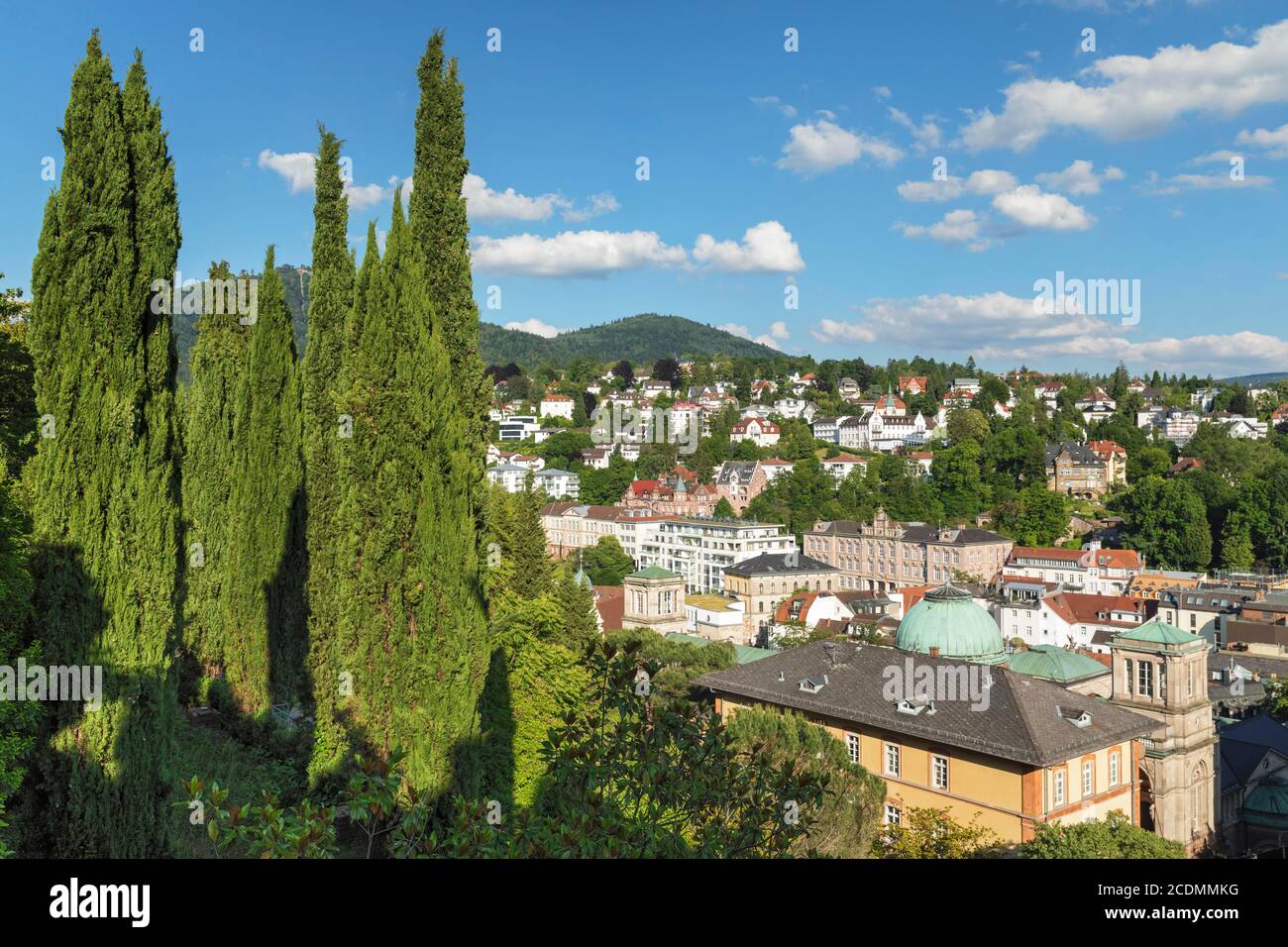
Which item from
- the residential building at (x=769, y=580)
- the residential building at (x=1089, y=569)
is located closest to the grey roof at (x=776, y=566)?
the residential building at (x=769, y=580)

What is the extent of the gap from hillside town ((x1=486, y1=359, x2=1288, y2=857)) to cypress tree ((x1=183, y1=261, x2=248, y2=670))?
21.0 ft

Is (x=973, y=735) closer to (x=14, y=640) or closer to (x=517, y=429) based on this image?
(x=14, y=640)

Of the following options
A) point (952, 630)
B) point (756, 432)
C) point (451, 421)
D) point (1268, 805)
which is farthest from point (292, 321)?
point (756, 432)

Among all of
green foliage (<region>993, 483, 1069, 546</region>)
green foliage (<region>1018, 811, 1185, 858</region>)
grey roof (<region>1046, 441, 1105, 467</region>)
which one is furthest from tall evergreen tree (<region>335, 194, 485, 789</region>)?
grey roof (<region>1046, 441, 1105, 467</region>)

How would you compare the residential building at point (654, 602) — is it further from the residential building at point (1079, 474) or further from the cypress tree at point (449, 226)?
the residential building at point (1079, 474)

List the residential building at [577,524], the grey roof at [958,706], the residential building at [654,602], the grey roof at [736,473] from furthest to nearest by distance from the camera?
the grey roof at [736,473]
the residential building at [577,524]
the residential building at [654,602]
the grey roof at [958,706]

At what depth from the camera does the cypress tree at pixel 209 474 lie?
68.2 feet

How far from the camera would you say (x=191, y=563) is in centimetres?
2089

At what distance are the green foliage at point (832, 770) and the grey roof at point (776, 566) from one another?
55.1 m

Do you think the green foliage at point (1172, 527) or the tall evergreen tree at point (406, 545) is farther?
the green foliage at point (1172, 527)

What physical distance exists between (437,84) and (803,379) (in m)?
177

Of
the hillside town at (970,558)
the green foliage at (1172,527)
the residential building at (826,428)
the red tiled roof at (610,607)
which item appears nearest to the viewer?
the hillside town at (970,558)

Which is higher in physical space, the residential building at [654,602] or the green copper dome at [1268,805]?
the residential building at [654,602]

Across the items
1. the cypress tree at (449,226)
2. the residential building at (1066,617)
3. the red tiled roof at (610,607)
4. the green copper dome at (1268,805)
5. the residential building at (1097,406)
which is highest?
the residential building at (1097,406)
